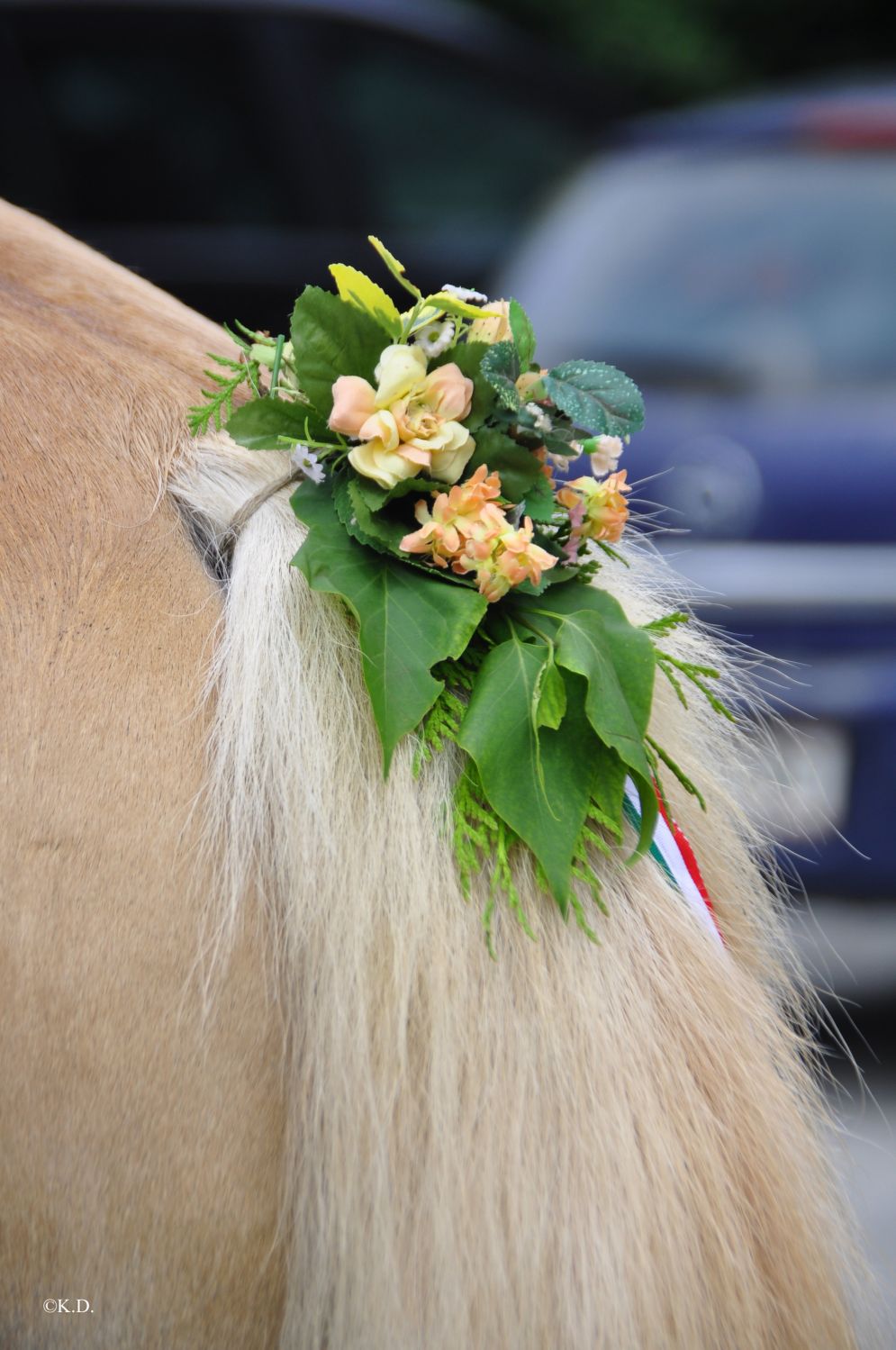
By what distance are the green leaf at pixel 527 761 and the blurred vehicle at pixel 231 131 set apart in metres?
4.58

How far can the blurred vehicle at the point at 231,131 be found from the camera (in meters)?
5.25

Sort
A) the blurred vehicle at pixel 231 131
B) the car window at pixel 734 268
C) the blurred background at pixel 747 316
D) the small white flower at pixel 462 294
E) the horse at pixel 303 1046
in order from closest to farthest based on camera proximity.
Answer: the horse at pixel 303 1046 < the small white flower at pixel 462 294 < the blurred background at pixel 747 316 < the car window at pixel 734 268 < the blurred vehicle at pixel 231 131

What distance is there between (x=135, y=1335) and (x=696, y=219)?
2.90 m

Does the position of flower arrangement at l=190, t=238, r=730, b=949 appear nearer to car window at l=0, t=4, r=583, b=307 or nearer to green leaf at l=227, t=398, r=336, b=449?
green leaf at l=227, t=398, r=336, b=449

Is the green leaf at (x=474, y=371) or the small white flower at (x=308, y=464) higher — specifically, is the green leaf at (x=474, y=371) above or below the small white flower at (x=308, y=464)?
above

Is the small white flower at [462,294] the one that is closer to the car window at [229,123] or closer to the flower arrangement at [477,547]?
the flower arrangement at [477,547]

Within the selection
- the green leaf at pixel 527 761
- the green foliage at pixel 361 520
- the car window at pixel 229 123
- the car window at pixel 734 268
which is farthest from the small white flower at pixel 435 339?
the car window at pixel 229 123

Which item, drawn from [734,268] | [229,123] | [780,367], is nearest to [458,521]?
[780,367]

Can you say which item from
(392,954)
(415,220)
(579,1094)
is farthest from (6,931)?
(415,220)

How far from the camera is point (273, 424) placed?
3.01 feet

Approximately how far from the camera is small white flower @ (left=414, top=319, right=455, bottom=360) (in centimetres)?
93

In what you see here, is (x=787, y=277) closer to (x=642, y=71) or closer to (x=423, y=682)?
(x=423, y=682)

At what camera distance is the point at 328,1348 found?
0.82m

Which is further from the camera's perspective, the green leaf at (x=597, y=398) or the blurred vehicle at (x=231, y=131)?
the blurred vehicle at (x=231, y=131)
